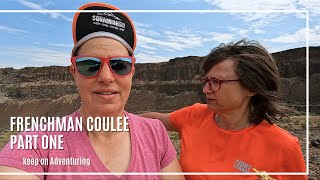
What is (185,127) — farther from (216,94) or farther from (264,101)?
(264,101)

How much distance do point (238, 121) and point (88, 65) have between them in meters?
0.77

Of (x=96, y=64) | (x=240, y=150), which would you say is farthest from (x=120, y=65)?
(x=240, y=150)

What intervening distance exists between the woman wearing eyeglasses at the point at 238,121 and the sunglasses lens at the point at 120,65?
1.88 feet

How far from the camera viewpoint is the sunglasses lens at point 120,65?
898mm

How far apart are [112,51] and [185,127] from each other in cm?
68

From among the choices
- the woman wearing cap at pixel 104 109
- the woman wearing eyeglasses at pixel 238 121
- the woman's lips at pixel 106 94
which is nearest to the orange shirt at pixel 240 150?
the woman wearing eyeglasses at pixel 238 121

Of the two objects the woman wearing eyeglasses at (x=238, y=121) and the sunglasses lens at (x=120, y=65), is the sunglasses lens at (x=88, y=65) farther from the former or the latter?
the woman wearing eyeglasses at (x=238, y=121)

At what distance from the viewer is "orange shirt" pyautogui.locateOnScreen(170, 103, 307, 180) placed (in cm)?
127

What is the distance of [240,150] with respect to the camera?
1.32 metres

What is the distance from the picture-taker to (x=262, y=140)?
4.33ft

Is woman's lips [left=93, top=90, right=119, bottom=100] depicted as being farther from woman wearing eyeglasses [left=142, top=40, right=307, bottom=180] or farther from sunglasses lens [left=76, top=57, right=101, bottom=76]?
woman wearing eyeglasses [left=142, top=40, right=307, bottom=180]

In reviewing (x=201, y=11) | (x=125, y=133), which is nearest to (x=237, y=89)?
(x=201, y=11)

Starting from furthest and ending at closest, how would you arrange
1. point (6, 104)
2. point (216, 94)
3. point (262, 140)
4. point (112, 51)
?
point (6, 104)
point (216, 94)
point (262, 140)
point (112, 51)

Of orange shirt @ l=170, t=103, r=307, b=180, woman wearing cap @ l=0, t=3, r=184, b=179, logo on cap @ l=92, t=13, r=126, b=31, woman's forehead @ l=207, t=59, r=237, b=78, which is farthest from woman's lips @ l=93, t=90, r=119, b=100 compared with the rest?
woman's forehead @ l=207, t=59, r=237, b=78
